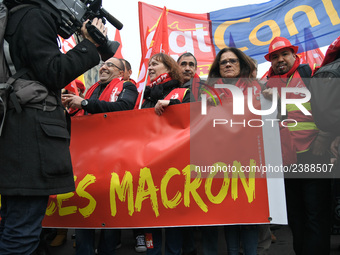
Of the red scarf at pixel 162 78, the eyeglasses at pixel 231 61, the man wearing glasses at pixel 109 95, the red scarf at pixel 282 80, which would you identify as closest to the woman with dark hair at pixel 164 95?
the red scarf at pixel 162 78

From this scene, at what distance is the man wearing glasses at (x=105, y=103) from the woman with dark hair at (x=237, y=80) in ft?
2.55

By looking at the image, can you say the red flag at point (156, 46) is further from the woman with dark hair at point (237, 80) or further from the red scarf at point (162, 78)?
the woman with dark hair at point (237, 80)

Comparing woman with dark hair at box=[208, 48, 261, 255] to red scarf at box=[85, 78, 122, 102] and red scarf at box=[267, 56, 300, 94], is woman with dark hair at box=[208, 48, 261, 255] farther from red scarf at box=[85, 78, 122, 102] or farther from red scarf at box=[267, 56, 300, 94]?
red scarf at box=[85, 78, 122, 102]

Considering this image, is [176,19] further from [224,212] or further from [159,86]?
[224,212]

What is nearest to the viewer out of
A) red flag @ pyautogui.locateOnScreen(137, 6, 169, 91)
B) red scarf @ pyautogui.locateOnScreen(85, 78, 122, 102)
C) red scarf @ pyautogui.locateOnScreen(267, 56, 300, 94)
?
red scarf @ pyautogui.locateOnScreen(267, 56, 300, 94)

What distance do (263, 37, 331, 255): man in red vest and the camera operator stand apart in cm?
153

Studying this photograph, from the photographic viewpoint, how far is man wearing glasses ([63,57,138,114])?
8.65 feet

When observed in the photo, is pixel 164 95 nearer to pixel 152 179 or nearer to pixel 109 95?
pixel 109 95

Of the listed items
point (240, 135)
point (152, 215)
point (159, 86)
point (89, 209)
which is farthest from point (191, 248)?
point (159, 86)

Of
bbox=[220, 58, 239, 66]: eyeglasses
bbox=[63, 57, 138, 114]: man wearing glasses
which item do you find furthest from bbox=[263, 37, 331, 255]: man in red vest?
bbox=[63, 57, 138, 114]: man wearing glasses

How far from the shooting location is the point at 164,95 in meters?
2.89

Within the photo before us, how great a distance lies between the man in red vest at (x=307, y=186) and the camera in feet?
7.45

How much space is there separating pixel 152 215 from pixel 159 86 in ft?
3.93

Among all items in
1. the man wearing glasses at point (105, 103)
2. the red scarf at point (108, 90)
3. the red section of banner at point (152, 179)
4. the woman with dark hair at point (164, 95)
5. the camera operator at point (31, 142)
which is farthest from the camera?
the red scarf at point (108, 90)
